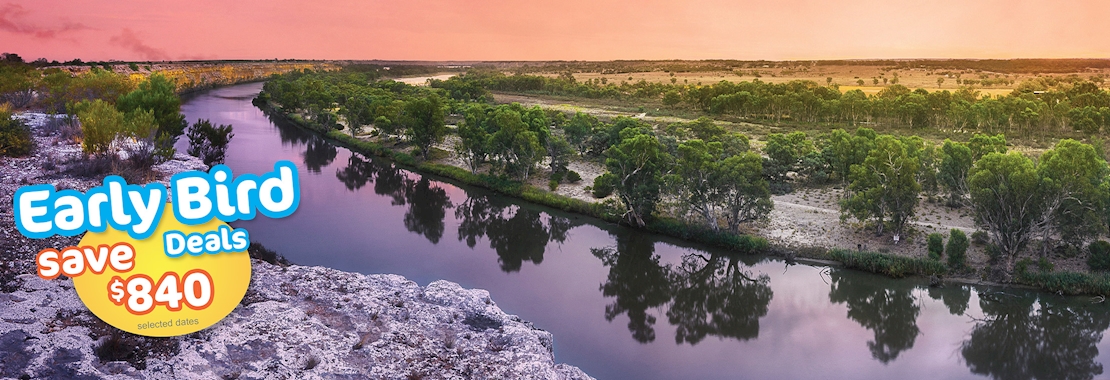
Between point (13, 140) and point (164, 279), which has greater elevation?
point (13, 140)

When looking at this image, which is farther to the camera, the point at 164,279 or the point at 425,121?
the point at 425,121

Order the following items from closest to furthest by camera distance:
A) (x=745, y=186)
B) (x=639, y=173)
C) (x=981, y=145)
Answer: (x=745, y=186) → (x=639, y=173) → (x=981, y=145)

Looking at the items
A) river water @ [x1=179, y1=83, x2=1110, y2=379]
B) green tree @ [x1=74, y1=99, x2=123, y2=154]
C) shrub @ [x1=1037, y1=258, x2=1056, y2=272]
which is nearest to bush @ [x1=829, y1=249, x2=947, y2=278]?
river water @ [x1=179, y1=83, x2=1110, y2=379]

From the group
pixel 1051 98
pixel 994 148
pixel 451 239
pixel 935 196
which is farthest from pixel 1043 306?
pixel 1051 98

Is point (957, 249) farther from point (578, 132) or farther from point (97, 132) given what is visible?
point (97, 132)

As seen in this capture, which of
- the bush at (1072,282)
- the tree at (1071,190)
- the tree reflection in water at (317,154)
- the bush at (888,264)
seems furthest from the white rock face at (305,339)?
the tree reflection in water at (317,154)

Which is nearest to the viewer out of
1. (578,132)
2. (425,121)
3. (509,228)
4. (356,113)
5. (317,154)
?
(509,228)

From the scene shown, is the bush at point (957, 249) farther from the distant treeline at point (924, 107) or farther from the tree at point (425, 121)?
the distant treeline at point (924, 107)

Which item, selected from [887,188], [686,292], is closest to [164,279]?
[686,292]
